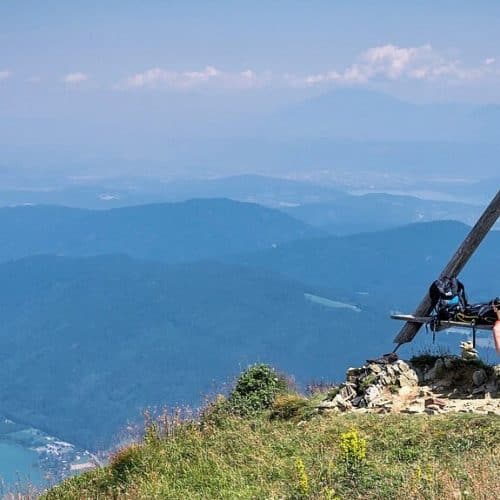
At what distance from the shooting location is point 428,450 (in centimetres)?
891

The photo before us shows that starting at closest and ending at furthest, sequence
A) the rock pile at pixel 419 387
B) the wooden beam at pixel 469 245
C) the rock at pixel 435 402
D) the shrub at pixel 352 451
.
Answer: the shrub at pixel 352 451 < the rock at pixel 435 402 < the rock pile at pixel 419 387 < the wooden beam at pixel 469 245

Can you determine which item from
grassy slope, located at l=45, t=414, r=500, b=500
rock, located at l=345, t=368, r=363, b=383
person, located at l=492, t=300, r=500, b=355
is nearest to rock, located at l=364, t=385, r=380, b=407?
rock, located at l=345, t=368, r=363, b=383

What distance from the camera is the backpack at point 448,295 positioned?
12.4 metres

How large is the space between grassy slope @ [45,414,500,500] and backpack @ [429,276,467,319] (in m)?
2.28

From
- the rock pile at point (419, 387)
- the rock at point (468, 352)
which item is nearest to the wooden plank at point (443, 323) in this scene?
the rock at point (468, 352)

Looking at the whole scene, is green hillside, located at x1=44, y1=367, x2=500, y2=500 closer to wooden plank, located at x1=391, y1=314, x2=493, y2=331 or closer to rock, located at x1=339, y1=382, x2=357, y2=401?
rock, located at x1=339, y1=382, x2=357, y2=401

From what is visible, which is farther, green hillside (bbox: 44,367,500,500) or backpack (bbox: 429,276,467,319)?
backpack (bbox: 429,276,467,319)

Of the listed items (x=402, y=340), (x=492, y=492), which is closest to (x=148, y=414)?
(x=402, y=340)

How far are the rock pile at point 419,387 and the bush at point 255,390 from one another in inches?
46.5

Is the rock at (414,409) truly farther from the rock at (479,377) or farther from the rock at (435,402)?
the rock at (479,377)

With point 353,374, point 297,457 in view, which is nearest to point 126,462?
point 297,457

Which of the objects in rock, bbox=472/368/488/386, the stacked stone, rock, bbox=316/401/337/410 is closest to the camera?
rock, bbox=472/368/488/386

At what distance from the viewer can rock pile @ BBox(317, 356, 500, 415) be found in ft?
38.2

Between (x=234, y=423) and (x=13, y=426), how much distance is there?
172 metres
